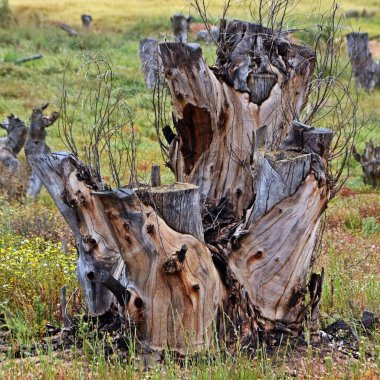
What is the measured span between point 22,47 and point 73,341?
3007 centimetres

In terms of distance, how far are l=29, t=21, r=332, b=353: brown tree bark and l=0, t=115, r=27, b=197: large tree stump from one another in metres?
8.12

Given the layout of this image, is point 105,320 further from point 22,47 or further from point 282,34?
point 22,47

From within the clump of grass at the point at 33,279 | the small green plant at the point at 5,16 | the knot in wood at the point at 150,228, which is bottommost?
the clump of grass at the point at 33,279

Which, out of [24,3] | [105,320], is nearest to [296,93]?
[105,320]

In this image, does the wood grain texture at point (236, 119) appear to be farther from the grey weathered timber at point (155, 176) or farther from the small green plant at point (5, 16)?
the small green plant at point (5, 16)

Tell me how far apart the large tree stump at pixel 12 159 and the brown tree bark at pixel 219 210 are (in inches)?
320

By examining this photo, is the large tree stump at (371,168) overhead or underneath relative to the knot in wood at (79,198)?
underneath

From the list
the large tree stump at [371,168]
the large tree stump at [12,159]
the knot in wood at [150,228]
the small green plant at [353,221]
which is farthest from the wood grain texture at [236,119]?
the large tree stump at [371,168]

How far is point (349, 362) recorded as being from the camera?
5516 mm

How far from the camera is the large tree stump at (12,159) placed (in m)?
15.2

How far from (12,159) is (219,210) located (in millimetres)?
8845

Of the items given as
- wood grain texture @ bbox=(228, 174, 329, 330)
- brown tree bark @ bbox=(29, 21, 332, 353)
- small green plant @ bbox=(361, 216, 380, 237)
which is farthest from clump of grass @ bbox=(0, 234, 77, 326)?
small green plant @ bbox=(361, 216, 380, 237)

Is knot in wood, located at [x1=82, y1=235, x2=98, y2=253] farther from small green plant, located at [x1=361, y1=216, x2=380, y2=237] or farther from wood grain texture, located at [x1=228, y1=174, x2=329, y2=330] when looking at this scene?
small green plant, located at [x1=361, y1=216, x2=380, y2=237]

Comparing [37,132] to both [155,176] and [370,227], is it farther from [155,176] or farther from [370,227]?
[155,176]
